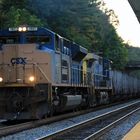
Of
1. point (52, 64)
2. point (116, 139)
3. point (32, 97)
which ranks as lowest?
point (116, 139)

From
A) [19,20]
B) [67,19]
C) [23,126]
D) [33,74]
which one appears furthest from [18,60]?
[67,19]

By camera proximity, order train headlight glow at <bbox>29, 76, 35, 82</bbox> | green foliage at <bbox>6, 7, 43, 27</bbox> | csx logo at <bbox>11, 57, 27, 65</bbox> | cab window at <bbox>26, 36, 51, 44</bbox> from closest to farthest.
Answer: train headlight glow at <bbox>29, 76, 35, 82</bbox>
csx logo at <bbox>11, 57, 27, 65</bbox>
cab window at <bbox>26, 36, 51, 44</bbox>
green foliage at <bbox>6, 7, 43, 27</bbox>

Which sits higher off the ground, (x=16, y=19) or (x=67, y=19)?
(x=67, y=19)

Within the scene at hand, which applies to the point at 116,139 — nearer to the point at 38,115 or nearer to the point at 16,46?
the point at 38,115

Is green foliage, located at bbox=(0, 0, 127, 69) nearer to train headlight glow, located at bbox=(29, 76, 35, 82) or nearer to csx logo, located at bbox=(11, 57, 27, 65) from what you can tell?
csx logo, located at bbox=(11, 57, 27, 65)

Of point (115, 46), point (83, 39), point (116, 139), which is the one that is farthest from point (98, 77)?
point (115, 46)

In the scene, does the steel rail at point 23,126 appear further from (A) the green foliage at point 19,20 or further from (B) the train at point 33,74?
(A) the green foliage at point 19,20

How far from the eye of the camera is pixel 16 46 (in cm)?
1884

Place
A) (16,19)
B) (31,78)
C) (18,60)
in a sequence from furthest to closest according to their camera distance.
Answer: (16,19) → (18,60) → (31,78)

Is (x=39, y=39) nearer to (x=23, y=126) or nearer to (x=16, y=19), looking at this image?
(x=23, y=126)

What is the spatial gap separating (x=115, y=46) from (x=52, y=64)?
194ft

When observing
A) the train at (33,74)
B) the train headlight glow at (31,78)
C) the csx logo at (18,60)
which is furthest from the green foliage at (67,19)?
the train headlight glow at (31,78)

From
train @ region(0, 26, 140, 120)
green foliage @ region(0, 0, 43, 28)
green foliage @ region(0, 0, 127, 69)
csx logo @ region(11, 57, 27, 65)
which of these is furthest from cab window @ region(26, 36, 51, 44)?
green foliage @ region(0, 0, 127, 69)

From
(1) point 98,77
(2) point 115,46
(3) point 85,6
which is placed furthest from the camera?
(2) point 115,46
